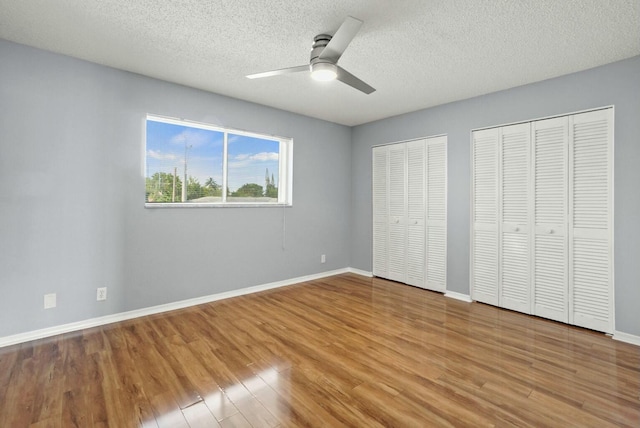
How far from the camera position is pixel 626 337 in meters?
2.68

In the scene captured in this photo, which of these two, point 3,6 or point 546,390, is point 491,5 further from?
point 3,6

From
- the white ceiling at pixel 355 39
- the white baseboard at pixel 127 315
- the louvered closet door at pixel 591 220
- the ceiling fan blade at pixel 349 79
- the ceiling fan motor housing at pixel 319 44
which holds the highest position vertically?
the white ceiling at pixel 355 39

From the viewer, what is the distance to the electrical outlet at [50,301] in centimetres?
268

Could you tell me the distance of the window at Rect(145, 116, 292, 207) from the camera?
3379 mm

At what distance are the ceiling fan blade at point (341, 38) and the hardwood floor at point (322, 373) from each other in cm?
230

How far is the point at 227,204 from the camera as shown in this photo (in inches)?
151

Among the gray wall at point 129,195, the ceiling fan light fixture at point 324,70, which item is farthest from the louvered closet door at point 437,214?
the ceiling fan light fixture at point 324,70

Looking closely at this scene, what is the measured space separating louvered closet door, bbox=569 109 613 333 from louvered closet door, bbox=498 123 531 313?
396 mm

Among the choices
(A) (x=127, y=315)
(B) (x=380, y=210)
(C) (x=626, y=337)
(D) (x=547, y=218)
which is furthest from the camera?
(B) (x=380, y=210)

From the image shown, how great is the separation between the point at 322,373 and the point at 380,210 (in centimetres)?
315

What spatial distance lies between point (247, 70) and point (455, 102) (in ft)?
8.78

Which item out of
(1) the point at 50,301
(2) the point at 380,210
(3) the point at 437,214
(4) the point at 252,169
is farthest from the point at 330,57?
(1) the point at 50,301

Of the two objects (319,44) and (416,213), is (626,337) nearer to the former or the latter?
(416,213)

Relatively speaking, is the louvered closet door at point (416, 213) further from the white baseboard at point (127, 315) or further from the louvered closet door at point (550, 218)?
the white baseboard at point (127, 315)
